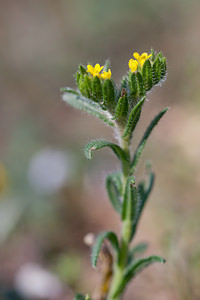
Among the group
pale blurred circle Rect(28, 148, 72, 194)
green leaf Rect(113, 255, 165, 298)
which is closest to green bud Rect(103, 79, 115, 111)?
green leaf Rect(113, 255, 165, 298)

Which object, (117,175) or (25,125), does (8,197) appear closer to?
(25,125)

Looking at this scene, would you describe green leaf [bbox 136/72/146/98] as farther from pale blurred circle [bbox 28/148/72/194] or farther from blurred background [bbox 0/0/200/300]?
pale blurred circle [bbox 28/148/72/194]

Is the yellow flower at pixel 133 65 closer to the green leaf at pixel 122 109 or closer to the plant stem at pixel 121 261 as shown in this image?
the green leaf at pixel 122 109

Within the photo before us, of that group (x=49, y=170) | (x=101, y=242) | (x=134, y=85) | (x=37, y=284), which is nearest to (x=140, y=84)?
(x=134, y=85)

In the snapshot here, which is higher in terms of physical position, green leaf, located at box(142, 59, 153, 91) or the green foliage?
green leaf, located at box(142, 59, 153, 91)

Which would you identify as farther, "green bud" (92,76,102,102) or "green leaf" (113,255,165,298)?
"green leaf" (113,255,165,298)

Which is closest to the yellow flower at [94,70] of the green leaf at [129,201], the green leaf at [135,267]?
the green leaf at [129,201]
